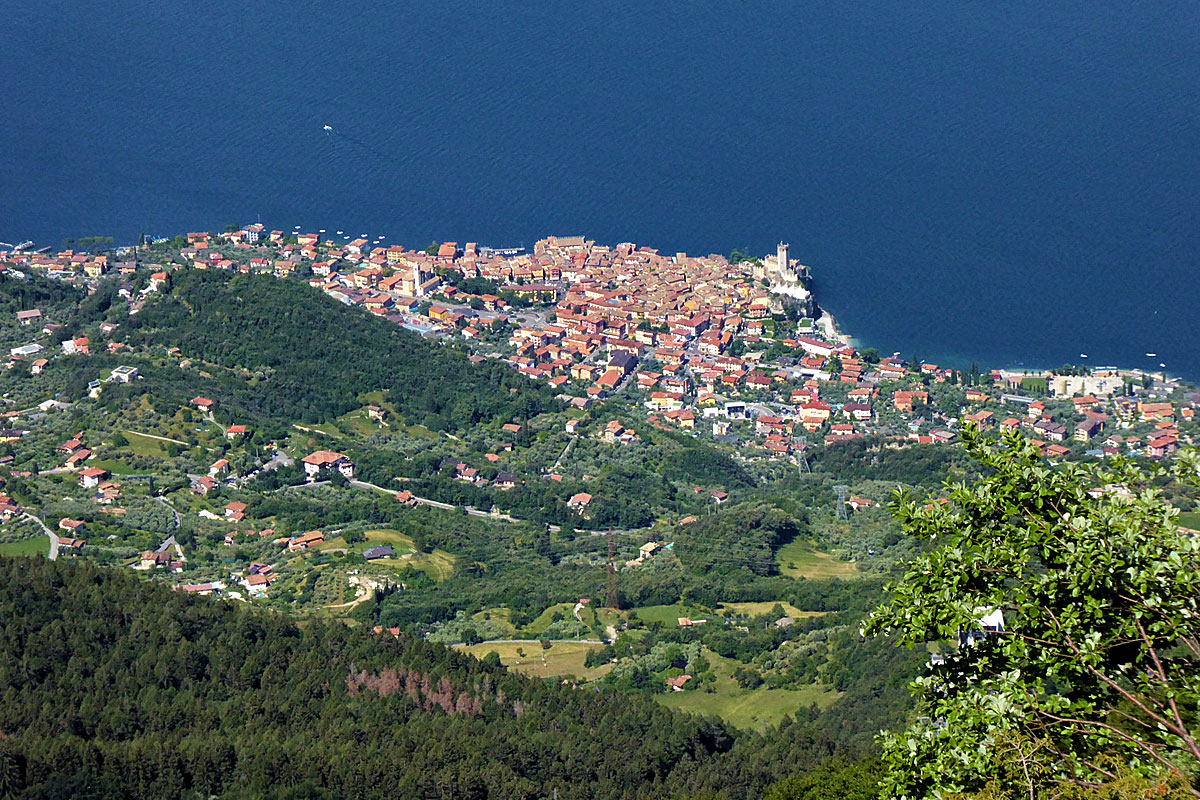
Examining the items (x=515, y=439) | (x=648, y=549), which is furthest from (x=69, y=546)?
(x=515, y=439)

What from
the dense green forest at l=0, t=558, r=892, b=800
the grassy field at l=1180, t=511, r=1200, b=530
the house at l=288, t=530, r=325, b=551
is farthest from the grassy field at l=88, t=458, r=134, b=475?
the grassy field at l=1180, t=511, r=1200, b=530

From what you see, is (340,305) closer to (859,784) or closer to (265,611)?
(265,611)

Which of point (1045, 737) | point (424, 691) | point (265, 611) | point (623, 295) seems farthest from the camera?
point (623, 295)

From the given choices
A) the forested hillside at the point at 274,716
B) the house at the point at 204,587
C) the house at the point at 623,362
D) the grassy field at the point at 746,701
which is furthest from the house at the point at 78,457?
the grassy field at the point at 746,701

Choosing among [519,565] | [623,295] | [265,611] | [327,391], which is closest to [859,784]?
[265,611]

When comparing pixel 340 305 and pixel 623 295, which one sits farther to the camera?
pixel 623 295
